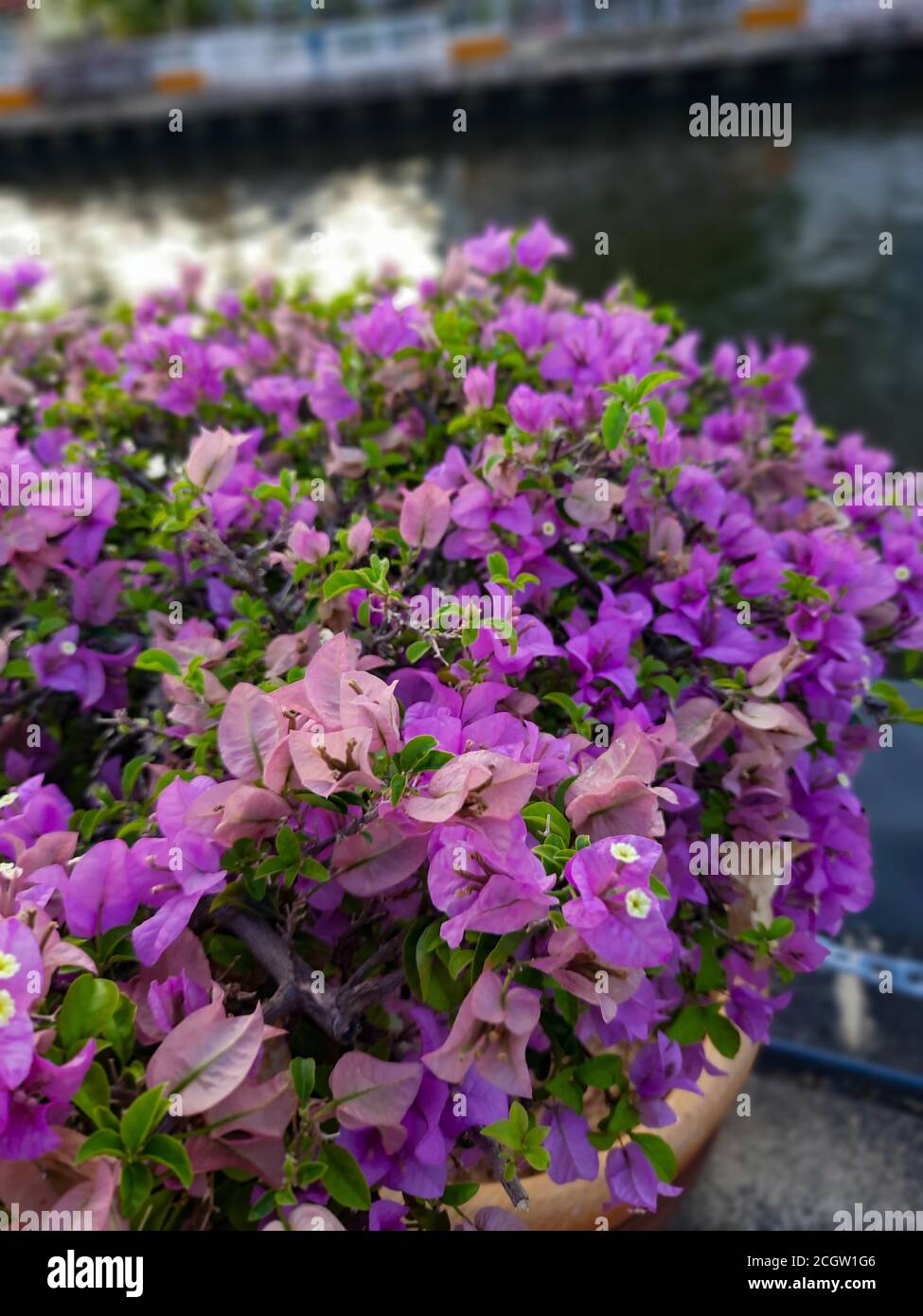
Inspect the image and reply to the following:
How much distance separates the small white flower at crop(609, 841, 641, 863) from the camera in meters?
0.86

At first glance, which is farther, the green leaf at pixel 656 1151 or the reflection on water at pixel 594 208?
the reflection on water at pixel 594 208

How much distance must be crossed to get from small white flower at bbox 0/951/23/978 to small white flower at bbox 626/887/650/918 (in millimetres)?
473

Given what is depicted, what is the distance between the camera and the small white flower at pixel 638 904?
84 cm

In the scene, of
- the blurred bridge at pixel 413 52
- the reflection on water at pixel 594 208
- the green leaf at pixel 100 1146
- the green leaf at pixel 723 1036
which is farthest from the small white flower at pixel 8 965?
the blurred bridge at pixel 413 52

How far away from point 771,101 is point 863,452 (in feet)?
63.7

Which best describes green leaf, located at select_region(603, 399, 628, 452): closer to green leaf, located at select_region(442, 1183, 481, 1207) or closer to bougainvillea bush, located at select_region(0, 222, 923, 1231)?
bougainvillea bush, located at select_region(0, 222, 923, 1231)

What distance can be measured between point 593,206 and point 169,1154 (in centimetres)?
1687

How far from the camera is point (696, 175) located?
658 inches

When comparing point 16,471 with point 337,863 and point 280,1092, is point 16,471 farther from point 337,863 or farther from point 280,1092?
point 280,1092

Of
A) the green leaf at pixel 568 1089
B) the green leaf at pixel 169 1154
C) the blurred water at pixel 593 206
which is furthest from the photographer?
the blurred water at pixel 593 206

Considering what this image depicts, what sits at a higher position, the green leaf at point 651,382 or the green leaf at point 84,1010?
the green leaf at point 651,382

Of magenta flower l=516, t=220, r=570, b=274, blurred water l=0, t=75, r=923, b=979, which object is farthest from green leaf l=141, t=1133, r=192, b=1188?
blurred water l=0, t=75, r=923, b=979

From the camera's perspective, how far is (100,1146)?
816 mm

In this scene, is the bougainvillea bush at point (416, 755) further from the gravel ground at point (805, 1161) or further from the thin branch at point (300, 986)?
the gravel ground at point (805, 1161)
